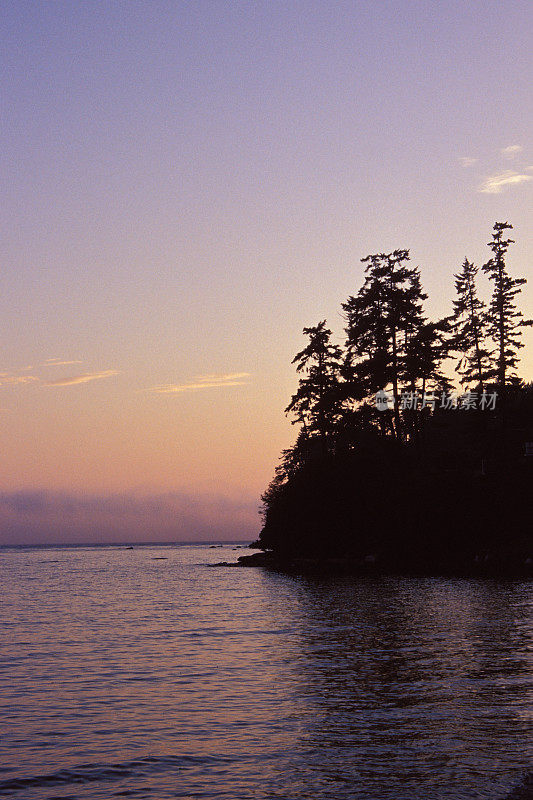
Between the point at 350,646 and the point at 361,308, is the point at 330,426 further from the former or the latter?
the point at 350,646

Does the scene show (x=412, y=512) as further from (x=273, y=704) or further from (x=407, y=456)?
(x=273, y=704)

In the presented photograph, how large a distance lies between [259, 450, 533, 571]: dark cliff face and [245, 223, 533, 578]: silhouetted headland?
0.09 m

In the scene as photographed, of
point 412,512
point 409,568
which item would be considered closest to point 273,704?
point 409,568

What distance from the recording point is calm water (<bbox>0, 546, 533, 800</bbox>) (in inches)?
455

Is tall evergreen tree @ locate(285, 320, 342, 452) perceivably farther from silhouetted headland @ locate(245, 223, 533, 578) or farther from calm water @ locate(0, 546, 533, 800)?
calm water @ locate(0, 546, 533, 800)

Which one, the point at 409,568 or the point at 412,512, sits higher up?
the point at 412,512

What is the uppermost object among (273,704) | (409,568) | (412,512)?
(412,512)

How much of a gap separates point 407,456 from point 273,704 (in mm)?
54752

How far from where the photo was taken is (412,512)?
6262 centimetres

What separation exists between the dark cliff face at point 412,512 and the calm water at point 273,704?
2685cm

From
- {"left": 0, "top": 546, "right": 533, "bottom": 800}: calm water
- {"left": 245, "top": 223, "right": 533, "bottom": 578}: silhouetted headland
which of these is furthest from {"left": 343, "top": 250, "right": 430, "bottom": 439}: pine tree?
{"left": 0, "top": 546, "right": 533, "bottom": 800}: calm water

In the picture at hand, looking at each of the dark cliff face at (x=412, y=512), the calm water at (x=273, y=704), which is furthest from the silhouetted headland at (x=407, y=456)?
the calm water at (x=273, y=704)

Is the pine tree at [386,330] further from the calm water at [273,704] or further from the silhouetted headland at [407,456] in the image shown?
the calm water at [273,704]

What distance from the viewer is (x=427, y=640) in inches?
985
